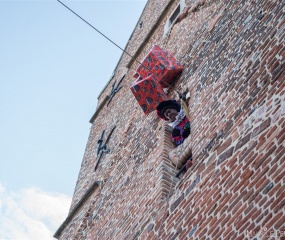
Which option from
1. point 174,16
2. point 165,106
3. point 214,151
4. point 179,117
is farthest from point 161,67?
point 174,16

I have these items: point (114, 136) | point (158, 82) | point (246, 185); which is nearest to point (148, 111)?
point (158, 82)

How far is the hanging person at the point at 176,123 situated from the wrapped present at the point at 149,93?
1.75 ft

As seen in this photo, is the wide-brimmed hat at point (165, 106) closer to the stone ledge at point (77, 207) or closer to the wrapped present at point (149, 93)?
the wrapped present at point (149, 93)

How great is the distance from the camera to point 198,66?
7234 mm

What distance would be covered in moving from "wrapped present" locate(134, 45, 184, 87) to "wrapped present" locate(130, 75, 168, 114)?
0.60ft

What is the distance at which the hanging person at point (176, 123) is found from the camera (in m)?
6.13

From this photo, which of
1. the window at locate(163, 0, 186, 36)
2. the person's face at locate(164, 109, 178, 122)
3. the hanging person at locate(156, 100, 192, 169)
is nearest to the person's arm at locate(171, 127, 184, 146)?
the hanging person at locate(156, 100, 192, 169)

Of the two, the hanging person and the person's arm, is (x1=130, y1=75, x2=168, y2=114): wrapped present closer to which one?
the hanging person

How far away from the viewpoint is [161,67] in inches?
317

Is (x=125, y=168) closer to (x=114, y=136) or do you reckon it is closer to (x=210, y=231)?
(x=114, y=136)

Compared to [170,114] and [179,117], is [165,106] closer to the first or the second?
[170,114]

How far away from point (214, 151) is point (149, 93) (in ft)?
9.51

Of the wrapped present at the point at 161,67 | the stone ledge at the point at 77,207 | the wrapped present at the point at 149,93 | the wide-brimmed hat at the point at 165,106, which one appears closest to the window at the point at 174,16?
the wrapped present at the point at 161,67

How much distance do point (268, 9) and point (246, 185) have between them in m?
A: 2.66
